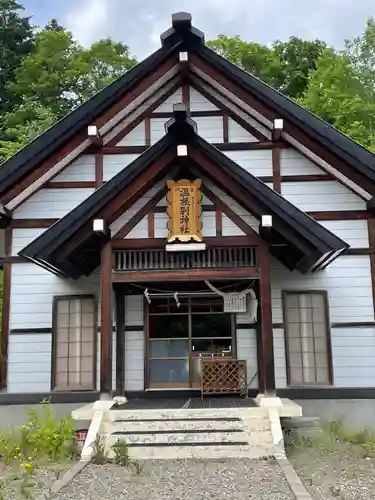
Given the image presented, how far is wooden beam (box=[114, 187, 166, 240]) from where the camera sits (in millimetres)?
9984

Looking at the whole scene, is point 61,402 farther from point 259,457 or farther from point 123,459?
point 259,457

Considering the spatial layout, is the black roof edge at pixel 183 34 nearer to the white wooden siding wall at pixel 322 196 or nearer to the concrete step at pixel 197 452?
the white wooden siding wall at pixel 322 196

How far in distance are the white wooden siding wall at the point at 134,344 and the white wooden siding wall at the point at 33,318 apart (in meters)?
0.83

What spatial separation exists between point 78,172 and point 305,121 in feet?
16.2

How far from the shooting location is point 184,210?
33.1 ft

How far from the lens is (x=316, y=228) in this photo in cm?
932

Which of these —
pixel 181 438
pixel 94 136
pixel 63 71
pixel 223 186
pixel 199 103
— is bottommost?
pixel 181 438

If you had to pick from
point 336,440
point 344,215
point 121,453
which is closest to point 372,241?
point 344,215

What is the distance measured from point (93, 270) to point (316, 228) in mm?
4895

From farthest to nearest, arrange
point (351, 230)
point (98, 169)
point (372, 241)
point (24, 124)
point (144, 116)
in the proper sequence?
point (24, 124)
point (144, 116)
point (98, 169)
point (351, 230)
point (372, 241)

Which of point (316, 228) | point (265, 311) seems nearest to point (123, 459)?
point (265, 311)

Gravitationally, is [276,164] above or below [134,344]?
above

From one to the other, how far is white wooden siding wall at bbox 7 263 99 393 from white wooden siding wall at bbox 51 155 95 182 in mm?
2025

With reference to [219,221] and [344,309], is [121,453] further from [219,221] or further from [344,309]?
[344,309]
